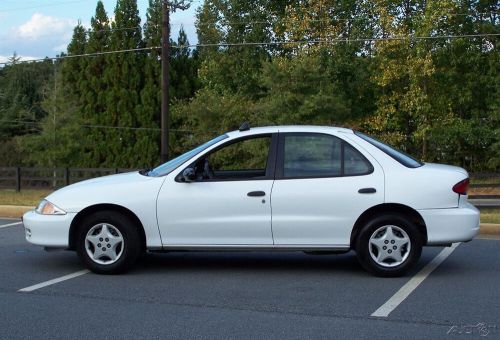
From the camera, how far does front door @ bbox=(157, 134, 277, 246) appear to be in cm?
723

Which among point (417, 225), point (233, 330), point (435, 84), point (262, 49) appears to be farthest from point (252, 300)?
point (262, 49)

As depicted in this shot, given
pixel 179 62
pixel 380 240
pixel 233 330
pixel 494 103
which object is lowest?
pixel 233 330

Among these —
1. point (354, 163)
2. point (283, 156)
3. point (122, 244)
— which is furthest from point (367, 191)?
point (122, 244)

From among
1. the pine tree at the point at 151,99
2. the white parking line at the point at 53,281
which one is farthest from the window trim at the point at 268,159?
the pine tree at the point at 151,99

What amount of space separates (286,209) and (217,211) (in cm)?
73

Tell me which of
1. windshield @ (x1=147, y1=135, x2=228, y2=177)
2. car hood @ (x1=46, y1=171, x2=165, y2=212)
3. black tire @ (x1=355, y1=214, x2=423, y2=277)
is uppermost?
windshield @ (x1=147, y1=135, x2=228, y2=177)

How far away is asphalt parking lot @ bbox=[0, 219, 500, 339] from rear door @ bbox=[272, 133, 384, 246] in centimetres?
53

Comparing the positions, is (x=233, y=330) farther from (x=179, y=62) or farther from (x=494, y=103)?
(x=179, y=62)

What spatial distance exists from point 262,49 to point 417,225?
31995 millimetres

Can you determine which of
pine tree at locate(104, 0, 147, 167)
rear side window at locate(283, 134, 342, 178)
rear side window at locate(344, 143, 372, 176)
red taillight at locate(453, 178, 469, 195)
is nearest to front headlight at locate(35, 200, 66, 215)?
rear side window at locate(283, 134, 342, 178)

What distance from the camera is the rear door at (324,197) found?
23.5 ft

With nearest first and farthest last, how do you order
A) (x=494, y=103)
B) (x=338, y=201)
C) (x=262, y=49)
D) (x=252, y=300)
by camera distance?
1. (x=252, y=300)
2. (x=338, y=201)
3. (x=494, y=103)
4. (x=262, y=49)

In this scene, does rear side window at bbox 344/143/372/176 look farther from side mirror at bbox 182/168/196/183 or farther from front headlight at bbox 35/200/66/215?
front headlight at bbox 35/200/66/215

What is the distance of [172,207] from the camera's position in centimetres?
729
